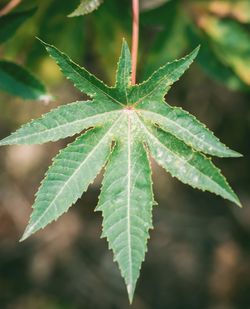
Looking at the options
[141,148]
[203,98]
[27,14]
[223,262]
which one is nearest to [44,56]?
[27,14]

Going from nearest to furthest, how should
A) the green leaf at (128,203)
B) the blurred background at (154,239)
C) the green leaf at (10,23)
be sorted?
the green leaf at (128,203) < the green leaf at (10,23) < the blurred background at (154,239)

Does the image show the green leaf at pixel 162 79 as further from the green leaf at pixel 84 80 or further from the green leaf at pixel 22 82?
the green leaf at pixel 22 82

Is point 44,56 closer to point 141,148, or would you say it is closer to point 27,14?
point 27,14

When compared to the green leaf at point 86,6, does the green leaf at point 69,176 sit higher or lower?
lower

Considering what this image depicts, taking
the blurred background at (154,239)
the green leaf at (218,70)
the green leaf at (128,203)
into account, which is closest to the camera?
the green leaf at (128,203)

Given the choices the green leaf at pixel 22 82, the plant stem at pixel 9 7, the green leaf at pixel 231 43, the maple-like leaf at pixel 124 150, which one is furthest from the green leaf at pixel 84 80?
the green leaf at pixel 231 43

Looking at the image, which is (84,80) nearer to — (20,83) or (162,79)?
(162,79)

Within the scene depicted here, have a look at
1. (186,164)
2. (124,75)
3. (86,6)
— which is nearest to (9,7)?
(86,6)
